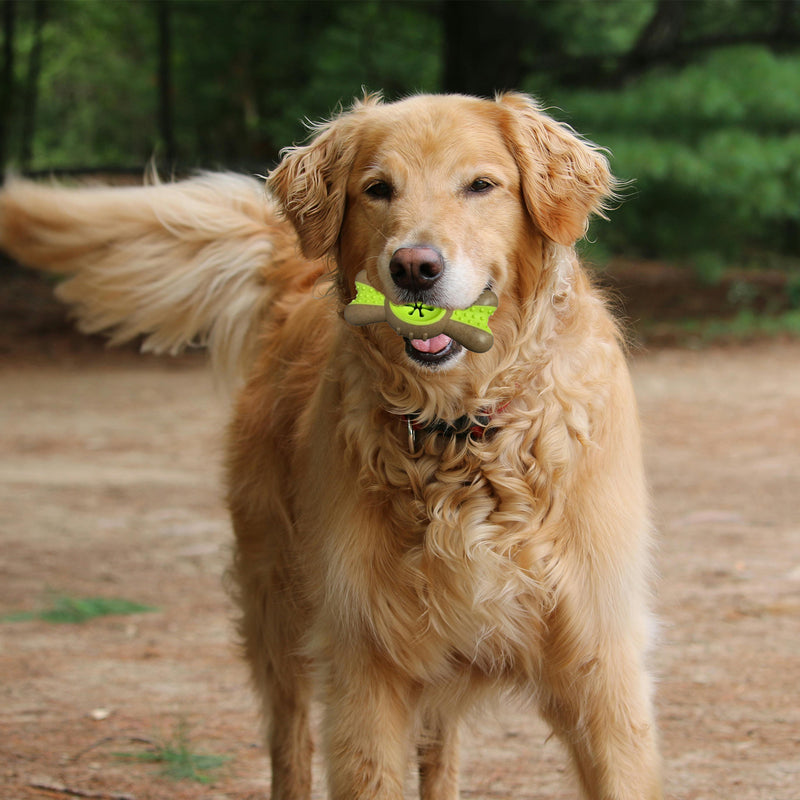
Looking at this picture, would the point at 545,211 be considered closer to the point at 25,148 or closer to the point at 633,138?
the point at 633,138

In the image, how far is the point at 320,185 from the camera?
3.30 metres

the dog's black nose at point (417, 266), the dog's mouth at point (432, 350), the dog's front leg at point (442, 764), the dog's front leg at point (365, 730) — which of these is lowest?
the dog's front leg at point (442, 764)

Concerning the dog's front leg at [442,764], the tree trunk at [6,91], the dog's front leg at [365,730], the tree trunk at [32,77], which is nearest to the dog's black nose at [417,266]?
Result: the dog's front leg at [365,730]

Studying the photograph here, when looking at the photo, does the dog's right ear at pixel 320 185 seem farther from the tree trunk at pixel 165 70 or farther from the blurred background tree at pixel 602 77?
the tree trunk at pixel 165 70

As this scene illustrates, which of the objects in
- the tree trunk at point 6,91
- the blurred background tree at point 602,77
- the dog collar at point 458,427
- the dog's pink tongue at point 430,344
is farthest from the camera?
the tree trunk at point 6,91

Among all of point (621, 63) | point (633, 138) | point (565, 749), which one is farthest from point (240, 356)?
point (621, 63)

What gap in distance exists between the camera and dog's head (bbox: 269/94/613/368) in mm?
2865

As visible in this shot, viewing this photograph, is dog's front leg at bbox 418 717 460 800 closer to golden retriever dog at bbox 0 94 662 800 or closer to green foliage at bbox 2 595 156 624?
golden retriever dog at bbox 0 94 662 800

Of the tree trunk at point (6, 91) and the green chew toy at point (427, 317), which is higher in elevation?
the green chew toy at point (427, 317)

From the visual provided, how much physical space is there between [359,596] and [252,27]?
1606 cm

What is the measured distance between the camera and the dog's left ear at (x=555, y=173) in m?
3.08

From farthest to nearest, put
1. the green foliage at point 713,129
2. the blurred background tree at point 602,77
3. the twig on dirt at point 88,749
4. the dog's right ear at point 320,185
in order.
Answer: the blurred background tree at point 602,77, the green foliage at point 713,129, the twig on dirt at point 88,749, the dog's right ear at point 320,185

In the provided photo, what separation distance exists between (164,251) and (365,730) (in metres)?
2.36

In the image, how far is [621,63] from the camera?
13977 mm
